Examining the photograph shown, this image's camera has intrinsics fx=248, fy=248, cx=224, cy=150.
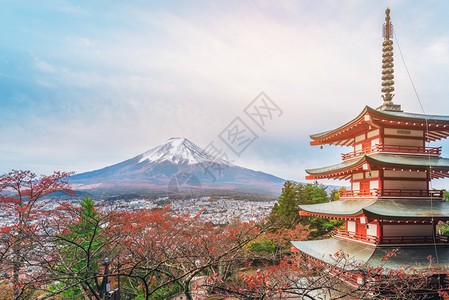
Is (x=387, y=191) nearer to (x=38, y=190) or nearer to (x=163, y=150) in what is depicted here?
(x=38, y=190)

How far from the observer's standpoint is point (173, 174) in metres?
33.3

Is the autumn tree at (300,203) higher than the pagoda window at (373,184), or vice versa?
the pagoda window at (373,184)

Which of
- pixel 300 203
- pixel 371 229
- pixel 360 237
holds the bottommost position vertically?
pixel 300 203

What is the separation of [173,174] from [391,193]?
2767 cm

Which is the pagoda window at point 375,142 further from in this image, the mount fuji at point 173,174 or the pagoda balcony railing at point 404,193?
the mount fuji at point 173,174

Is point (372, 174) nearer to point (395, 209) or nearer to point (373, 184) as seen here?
point (373, 184)

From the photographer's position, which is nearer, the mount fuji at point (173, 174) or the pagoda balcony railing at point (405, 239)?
the pagoda balcony railing at point (405, 239)

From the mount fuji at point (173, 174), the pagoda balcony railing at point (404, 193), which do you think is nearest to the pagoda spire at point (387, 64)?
the pagoda balcony railing at point (404, 193)

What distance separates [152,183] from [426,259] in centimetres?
2680

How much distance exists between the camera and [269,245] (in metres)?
17.8

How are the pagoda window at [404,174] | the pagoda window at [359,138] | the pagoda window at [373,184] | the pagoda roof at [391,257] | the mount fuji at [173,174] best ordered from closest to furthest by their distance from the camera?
1. the pagoda roof at [391,257]
2. the pagoda window at [404,174]
3. the pagoda window at [373,184]
4. the pagoda window at [359,138]
5. the mount fuji at [173,174]

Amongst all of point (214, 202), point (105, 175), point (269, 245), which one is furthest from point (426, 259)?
point (105, 175)

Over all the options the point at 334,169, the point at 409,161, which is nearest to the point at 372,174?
the point at 409,161

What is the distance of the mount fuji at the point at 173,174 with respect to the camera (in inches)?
1155
